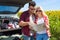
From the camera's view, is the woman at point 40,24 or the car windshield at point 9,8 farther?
the car windshield at point 9,8

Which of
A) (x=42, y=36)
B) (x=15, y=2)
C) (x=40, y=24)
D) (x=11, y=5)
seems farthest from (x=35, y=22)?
(x=11, y=5)

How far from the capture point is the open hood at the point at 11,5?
389 inches

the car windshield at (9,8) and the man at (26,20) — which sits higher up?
the car windshield at (9,8)

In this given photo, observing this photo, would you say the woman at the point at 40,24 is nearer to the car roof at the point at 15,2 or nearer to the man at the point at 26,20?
the man at the point at 26,20

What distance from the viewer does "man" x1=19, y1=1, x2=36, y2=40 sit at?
859cm

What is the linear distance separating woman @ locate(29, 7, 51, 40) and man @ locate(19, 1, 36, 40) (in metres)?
0.13

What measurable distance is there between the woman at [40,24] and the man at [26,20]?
127 millimetres

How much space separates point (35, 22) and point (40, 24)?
20 centimetres

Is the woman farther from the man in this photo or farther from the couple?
the man

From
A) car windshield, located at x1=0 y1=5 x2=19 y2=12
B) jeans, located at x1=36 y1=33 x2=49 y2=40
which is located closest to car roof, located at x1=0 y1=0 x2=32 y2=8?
car windshield, located at x1=0 y1=5 x2=19 y2=12

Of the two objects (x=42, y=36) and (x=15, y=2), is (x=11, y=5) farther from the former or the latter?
(x=42, y=36)

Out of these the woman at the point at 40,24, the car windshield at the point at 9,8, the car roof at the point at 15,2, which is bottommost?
the woman at the point at 40,24

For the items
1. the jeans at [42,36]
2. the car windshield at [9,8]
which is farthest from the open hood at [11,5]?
the jeans at [42,36]

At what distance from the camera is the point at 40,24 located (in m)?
8.47
